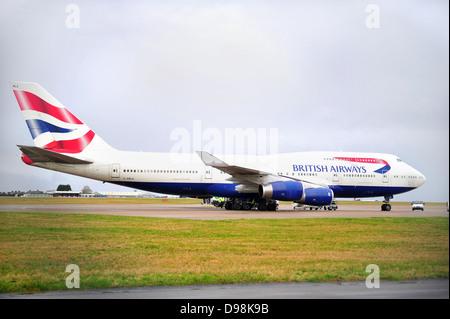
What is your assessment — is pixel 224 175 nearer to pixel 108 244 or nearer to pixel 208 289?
pixel 108 244

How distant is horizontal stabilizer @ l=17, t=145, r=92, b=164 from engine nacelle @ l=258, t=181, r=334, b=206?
15.4m

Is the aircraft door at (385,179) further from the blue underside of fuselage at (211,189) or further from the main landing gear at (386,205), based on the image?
the main landing gear at (386,205)

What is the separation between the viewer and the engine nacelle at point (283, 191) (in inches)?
1358

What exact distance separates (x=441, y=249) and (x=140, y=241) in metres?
10.6

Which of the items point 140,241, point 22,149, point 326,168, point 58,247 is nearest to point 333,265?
point 140,241

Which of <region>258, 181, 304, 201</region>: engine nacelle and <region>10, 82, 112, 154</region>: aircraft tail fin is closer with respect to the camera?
<region>10, 82, 112, 154</region>: aircraft tail fin

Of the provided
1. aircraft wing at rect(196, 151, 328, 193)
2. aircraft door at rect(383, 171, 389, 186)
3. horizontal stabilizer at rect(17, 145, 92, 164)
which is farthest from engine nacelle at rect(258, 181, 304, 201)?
horizontal stabilizer at rect(17, 145, 92, 164)

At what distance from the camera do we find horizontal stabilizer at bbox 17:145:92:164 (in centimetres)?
3198

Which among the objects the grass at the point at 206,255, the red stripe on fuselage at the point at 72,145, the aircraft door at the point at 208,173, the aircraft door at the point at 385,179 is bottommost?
the grass at the point at 206,255

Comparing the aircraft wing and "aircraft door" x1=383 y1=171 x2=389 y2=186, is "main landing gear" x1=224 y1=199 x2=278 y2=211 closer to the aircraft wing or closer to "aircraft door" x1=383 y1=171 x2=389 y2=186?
the aircraft wing

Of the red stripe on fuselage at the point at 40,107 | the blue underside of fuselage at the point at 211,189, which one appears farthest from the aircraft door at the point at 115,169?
the red stripe on fuselage at the point at 40,107

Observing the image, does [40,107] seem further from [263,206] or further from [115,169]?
[263,206]

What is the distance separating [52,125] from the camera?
35.6 m
